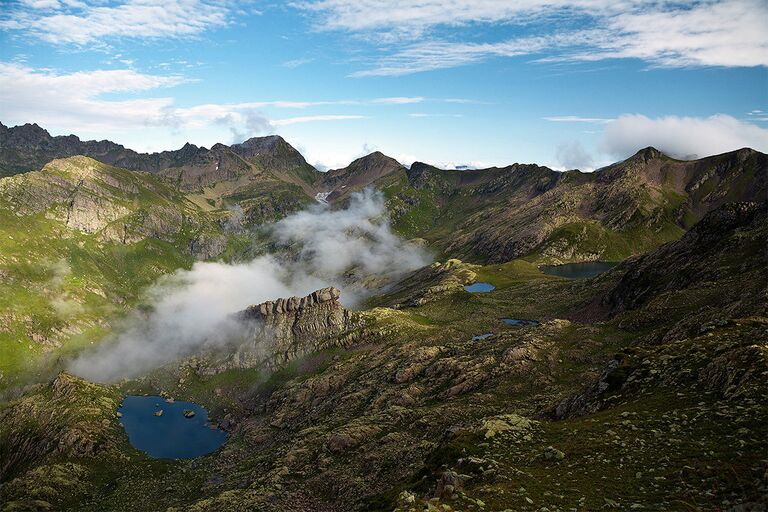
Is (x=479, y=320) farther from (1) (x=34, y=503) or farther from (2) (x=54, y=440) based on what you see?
(2) (x=54, y=440)

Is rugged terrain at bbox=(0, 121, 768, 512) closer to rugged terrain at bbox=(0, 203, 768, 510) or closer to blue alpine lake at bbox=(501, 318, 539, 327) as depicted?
rugged terrain at bbox=(0, 203, 768, 510)

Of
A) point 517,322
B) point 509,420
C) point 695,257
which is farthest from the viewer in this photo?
point 517,322

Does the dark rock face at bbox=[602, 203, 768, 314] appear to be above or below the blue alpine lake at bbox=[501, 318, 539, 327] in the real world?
above

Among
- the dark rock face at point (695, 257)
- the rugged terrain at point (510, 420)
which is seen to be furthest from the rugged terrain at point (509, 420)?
the dark rock face at point (695, 257)

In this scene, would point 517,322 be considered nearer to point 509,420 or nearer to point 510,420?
point 509,420

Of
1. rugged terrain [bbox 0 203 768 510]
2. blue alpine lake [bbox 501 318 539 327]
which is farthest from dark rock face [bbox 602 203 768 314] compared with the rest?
blue alpine lake [bbox 501 318 539 327]

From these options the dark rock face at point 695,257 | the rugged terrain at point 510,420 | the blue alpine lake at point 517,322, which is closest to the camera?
the rugged terrain at point 510,420

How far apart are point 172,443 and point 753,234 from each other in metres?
214

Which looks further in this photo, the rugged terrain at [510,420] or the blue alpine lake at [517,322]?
the blue alpine lake at [517,322]

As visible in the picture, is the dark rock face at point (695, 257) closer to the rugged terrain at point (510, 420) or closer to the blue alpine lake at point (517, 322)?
the rugged terrain at point (510, 420)

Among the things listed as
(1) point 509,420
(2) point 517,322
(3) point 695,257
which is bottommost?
(2) point 517,322

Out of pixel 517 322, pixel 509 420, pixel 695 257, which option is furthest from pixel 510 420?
pixel 517 322

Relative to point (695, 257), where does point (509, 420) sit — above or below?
below

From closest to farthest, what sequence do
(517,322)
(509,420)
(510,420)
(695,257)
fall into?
(510,420) → (509,420) → (695,257) → (517,322)
